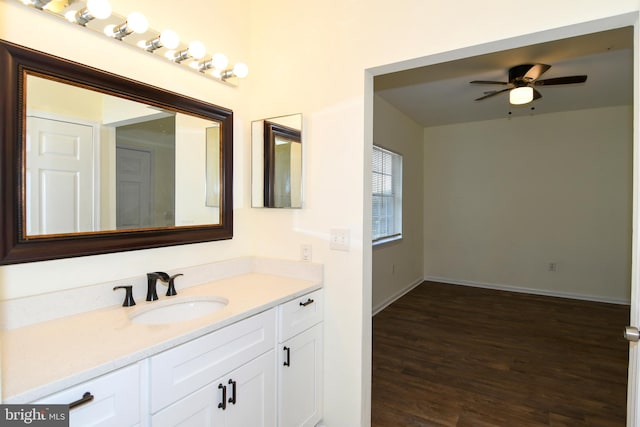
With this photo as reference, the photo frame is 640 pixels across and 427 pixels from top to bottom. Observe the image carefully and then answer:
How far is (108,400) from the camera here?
0.97 metres

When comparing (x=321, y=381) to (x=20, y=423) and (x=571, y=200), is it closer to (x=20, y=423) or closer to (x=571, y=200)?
(x=20, y=423)

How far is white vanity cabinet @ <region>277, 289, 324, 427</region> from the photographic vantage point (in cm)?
162

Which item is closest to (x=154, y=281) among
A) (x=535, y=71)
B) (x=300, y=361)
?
(x=300, y=361)

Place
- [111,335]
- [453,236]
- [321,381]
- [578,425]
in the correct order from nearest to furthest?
[111,335] < [321,381] < [578,425] < [453,236]

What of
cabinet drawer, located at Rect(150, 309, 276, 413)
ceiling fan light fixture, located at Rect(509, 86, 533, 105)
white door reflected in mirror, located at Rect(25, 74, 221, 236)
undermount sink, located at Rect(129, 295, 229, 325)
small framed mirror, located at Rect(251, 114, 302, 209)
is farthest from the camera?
ceiling fan light fixture, located at Rect(509, 86, 533, 105)

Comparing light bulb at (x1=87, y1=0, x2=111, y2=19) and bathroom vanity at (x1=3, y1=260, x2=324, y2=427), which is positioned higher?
light bulb at (x1=87, y1=0, x2=111, y2=19)

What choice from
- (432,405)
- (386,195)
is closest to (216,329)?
(432,405)

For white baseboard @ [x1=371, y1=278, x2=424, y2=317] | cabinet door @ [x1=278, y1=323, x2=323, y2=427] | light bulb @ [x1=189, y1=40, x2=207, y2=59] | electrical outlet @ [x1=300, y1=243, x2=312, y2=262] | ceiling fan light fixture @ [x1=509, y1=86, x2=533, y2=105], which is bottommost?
white baseboard @ [x1=371, y1=278, x2=424, y2=317]

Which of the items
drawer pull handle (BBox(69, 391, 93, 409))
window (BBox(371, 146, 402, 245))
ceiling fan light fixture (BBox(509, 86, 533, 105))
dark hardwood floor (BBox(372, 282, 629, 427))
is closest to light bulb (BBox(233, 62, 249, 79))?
drawer pull handle (BBox(69, 391, 93, 409))

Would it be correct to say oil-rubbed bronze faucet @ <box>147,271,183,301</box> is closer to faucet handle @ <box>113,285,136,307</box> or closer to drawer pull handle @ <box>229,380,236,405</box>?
faucet handle @ <box>113,285,136,307</box>

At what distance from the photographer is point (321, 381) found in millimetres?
1888

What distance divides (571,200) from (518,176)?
0.73 meters

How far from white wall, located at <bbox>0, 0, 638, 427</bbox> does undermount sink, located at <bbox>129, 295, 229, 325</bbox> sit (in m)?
0.20

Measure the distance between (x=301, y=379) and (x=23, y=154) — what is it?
1.52 meters
